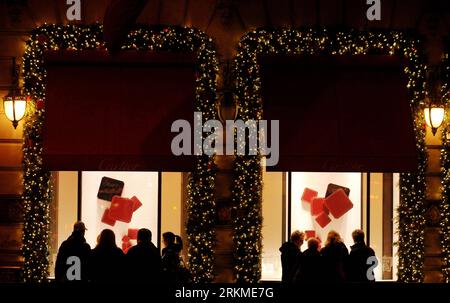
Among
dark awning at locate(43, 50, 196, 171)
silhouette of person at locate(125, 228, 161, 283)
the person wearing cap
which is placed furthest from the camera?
dark awning at locate(43, 50, 196, 171)

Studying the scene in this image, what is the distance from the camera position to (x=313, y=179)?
1530cm

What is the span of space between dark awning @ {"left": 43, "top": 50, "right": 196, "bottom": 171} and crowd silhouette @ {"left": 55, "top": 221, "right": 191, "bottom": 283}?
1934 millimetres

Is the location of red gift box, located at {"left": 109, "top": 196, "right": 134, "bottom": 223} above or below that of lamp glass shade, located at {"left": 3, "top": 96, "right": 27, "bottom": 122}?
below

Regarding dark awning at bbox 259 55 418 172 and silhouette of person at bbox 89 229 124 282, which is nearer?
silhouette of person at bbox 89 229 124 282

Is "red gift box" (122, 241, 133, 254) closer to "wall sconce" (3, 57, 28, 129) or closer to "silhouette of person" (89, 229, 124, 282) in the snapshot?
"silhouette of person" (89, 229, 124, 282)

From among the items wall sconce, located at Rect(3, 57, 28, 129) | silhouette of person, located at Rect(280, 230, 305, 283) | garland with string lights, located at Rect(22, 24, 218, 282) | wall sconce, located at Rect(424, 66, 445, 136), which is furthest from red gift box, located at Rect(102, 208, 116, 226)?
wall sconce, located at Rect(424, 66, 445, 136)

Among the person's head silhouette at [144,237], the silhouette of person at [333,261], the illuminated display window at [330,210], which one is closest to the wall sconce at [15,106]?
the person's head silhouette at [144,237]

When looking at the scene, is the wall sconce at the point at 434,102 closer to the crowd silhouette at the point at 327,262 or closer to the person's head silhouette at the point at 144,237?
the crowd silhouette at the point at 327,262

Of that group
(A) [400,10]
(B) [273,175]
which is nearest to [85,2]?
(B) [273,175]

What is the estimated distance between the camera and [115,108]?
1431cm

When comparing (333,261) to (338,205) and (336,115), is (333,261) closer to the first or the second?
(338,205)

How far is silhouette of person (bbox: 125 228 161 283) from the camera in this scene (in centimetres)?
1184

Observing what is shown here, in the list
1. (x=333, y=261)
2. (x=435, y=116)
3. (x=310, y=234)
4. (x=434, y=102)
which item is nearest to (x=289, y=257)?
(x=333, y=261)

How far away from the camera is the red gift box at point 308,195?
50.0ft
